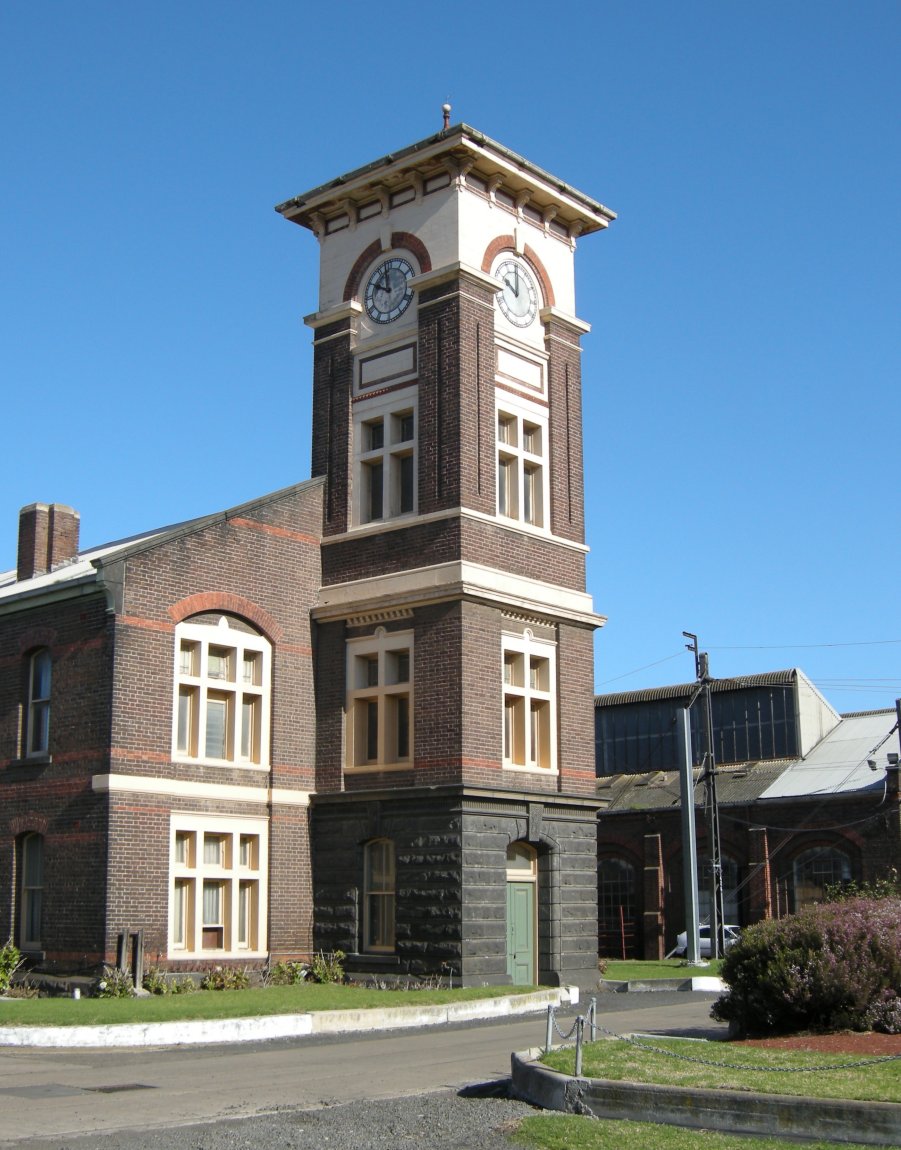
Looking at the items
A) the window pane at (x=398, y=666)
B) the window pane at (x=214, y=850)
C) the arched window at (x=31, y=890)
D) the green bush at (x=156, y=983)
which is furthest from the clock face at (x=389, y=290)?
the green bush at (x=156, y=983)

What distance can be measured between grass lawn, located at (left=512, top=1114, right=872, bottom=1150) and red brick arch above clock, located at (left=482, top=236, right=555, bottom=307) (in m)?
20.6

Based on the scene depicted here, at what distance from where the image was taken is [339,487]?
30.2 m

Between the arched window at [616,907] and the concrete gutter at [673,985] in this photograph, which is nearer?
the concrete gutter at [673,985]

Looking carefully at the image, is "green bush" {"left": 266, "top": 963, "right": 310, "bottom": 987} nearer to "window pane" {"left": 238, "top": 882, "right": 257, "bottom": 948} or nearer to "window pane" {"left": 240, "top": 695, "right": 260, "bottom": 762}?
"window pane" {"left": 238, "top": 882, "right": 257, "bottom": 948}

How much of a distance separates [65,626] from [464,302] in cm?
1050

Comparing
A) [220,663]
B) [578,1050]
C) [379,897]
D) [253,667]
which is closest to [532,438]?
[253,667]

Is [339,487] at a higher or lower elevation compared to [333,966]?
higher

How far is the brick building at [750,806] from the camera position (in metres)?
45.3

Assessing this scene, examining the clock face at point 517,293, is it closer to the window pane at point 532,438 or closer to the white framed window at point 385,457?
the window pane at point 532,438

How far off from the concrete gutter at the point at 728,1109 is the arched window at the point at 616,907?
3672cm

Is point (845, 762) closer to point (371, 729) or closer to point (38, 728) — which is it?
point (371, 729)

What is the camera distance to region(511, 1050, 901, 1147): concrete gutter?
1147 cm

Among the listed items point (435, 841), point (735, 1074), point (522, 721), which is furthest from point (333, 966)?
point (735, 1074)

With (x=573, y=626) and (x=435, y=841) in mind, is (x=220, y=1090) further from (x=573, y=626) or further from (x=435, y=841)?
(x=573, y=626)
